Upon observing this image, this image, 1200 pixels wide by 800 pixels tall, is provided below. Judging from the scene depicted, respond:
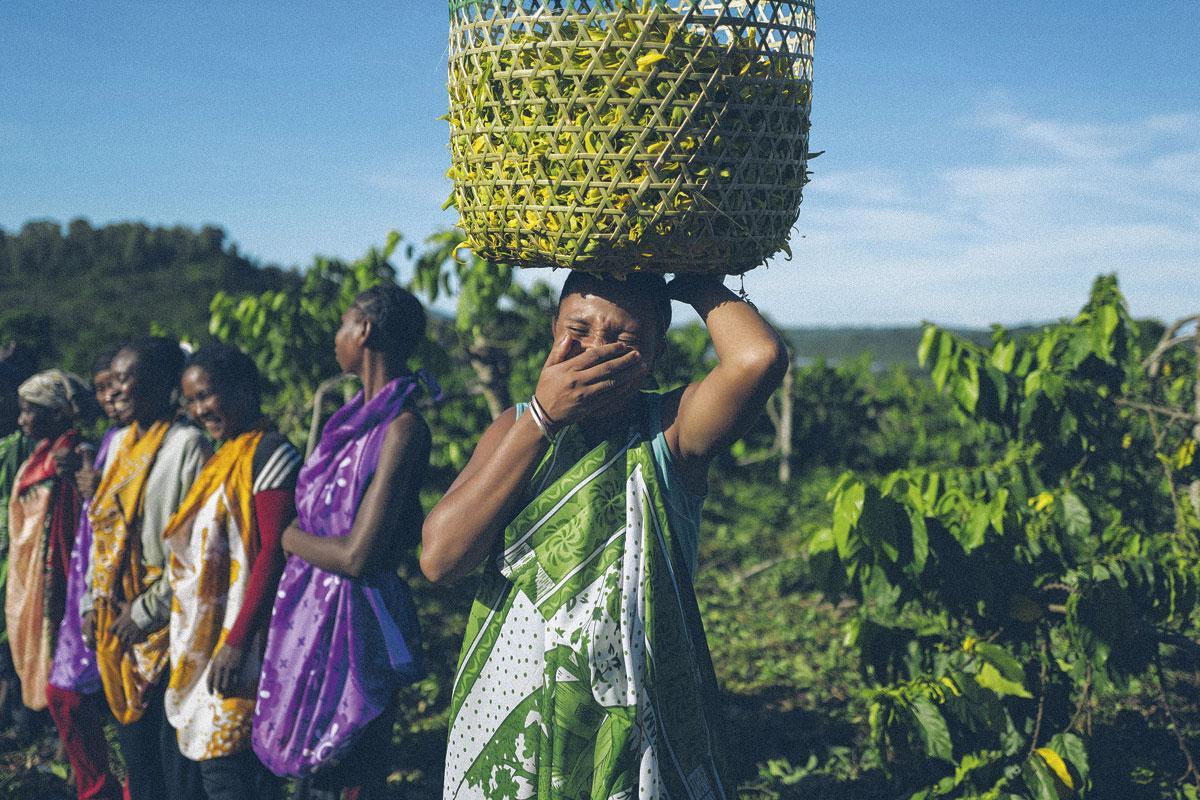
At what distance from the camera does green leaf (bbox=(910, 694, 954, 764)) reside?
3059 millimetres

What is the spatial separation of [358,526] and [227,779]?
1.06 metres

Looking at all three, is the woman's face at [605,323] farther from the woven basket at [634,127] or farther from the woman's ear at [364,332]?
the woman's ear at [364,332]

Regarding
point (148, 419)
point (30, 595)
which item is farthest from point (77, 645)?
point (148, 419)

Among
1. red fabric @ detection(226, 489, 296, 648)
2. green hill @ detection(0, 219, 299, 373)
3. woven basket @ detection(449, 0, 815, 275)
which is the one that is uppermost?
green hill @ detection(0, 219, 299, 373)

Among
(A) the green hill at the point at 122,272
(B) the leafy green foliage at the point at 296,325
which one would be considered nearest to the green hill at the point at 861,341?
(A) the green hill at the point at 122,272

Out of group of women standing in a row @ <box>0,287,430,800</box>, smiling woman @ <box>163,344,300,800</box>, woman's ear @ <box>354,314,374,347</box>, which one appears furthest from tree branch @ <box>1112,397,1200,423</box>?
smiling woman @ <box>163,344,300,800</box>

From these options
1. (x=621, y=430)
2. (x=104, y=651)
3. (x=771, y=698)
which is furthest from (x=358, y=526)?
(x=771, y=698)

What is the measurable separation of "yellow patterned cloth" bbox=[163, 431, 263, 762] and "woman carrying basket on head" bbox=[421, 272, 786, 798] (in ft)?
4.01

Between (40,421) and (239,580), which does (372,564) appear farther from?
(40,421)

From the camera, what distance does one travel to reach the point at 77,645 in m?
3.79

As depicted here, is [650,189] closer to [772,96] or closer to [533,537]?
[772,96]

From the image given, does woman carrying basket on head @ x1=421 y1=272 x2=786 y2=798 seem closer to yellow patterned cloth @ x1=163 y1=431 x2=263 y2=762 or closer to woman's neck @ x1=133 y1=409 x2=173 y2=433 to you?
yellow patterned cloth @ x1=163 y1=431 x2=263 y2=762

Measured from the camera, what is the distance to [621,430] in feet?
7.33

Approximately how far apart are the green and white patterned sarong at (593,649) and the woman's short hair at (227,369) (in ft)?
4.83
